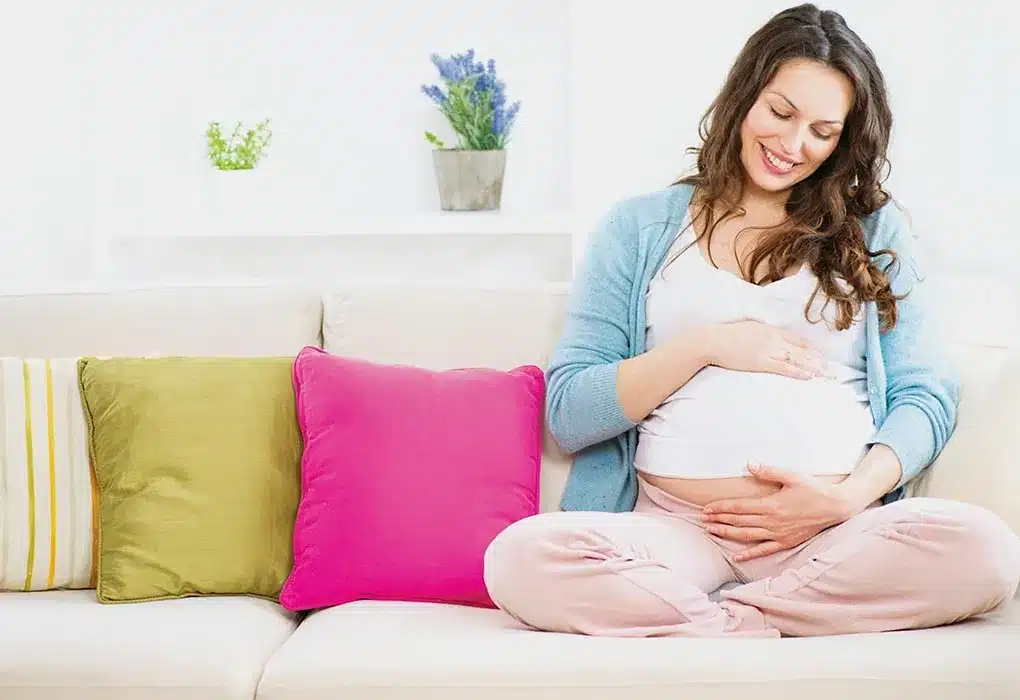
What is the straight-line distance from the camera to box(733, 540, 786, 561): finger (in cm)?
175

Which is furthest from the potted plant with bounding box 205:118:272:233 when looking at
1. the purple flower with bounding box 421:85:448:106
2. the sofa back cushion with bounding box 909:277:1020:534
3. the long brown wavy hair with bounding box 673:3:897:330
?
the sofa back cushion with bounding box 909:277:1020:534

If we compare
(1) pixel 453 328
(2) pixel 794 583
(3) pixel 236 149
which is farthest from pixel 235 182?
(2) pixel 794 583

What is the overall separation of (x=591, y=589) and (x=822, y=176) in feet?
2.69

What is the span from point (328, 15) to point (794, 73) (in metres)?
1.25

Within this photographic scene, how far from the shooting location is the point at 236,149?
2682 millimetres

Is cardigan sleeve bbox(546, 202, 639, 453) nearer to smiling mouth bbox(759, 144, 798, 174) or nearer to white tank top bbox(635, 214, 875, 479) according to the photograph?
white tank top bbox(635, 214, 875, 479)

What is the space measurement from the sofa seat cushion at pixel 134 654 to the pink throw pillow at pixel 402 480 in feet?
0.46

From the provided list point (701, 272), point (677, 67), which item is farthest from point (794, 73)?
point (677, 67)

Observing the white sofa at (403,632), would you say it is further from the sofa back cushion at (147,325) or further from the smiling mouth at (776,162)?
the smiling mouth at (776,162)

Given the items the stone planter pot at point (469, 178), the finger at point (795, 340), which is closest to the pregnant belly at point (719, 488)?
the finger at point (795, 340)

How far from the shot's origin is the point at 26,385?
1.90 metres

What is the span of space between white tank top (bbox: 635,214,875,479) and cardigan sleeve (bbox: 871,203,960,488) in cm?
5

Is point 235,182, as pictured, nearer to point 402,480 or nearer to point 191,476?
point 191,476

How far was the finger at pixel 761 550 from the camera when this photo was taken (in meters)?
1.75
